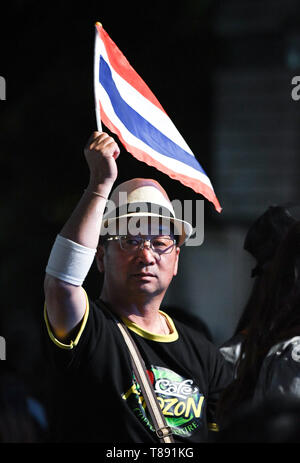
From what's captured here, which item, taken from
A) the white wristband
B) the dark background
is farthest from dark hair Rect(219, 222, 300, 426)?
the dark background

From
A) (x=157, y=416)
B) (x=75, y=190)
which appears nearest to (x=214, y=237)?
(x=75, y=190)

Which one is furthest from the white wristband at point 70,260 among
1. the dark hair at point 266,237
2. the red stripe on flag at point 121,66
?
the dark hair at point 266,237

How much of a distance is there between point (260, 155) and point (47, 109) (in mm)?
1715

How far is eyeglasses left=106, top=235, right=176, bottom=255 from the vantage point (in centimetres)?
299

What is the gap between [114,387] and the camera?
8.91 ft

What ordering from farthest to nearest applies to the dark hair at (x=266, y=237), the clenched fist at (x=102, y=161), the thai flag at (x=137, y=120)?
the dark hair at (x=266, y=237), the thai flag at (x=137, y=120), the clenched fist at (x=102, y=161)

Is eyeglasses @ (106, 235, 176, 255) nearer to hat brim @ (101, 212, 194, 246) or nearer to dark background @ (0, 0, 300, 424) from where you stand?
hat brim @ (101, 212, 194, 246)

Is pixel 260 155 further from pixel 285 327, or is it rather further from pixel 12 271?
pixel 285 327

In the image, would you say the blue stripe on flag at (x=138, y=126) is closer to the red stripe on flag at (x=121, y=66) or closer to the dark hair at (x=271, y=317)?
the red stripe on flag at (x=121, y=66)

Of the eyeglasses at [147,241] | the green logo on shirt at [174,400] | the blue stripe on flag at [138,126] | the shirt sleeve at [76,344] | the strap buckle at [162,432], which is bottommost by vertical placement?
the strap buckle at [162,432]

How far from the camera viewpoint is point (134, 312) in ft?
9.86

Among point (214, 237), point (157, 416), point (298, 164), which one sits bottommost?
point (157, 416)

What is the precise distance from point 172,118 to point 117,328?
251 cm

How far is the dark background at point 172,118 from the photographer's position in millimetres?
5195
